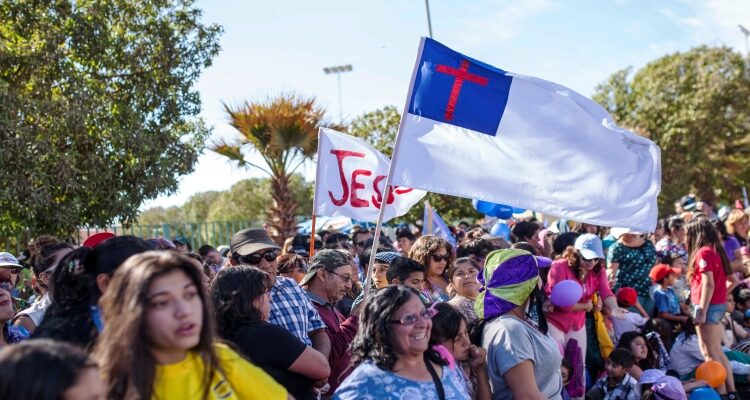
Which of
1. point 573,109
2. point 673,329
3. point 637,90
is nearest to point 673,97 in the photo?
point 637,90

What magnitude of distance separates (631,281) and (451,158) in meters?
4.61

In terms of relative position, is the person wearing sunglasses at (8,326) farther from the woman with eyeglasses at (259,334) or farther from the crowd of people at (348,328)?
the woman with eyeglasses at (259,334)

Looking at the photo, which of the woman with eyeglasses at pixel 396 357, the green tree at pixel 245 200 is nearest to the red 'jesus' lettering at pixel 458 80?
the woman with eyeglasses at pixel 396 357

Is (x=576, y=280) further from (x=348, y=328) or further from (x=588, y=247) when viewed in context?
(x=348, y=328)

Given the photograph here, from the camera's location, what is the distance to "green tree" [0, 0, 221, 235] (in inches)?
427

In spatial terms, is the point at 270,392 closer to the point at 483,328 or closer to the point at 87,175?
the point at 483,328

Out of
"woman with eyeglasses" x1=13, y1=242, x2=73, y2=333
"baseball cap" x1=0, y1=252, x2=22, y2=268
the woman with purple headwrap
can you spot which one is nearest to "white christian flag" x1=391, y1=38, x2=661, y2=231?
the woman with purple headwrap

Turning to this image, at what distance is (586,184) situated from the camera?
589 centimetres

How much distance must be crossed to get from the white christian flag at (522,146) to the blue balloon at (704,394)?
269cm

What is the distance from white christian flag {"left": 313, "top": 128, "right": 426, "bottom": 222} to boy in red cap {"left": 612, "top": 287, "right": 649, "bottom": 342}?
255 cm

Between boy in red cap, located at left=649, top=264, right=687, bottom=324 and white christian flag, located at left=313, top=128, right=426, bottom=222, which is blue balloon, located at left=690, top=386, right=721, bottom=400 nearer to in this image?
boy in red cap, located at left=649, top=264, right=687, bottom=324

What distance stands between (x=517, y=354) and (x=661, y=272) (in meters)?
6.09

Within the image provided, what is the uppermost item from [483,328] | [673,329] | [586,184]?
[586,184]

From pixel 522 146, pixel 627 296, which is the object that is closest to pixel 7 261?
pixel 522 146
